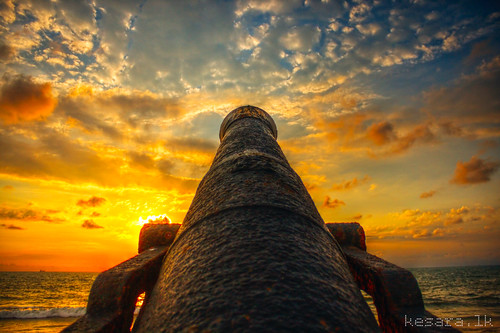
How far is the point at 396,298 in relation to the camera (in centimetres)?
168

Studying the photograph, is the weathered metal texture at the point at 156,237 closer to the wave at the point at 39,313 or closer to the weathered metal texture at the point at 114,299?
the weathered metal texture at the point at 114,299

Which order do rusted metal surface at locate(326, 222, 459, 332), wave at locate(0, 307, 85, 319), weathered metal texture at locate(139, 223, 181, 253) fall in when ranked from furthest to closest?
wave at locate(0, 307, 85, 319) < weathered metal texture at locate(139, 223, 181, 253) < rusted metal surface at locate(326, 222, 459, 332)

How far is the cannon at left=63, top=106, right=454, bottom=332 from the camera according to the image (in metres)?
1.00

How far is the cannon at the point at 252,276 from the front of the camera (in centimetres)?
100

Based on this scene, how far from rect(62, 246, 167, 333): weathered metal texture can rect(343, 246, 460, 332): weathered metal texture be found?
1.57m

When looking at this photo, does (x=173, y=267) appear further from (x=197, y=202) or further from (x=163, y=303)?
(x=197, y=202)

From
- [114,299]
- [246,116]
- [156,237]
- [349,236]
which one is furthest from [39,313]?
[349,236]

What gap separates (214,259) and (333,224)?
70.2 inches

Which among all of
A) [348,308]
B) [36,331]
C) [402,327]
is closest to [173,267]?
[348,308]

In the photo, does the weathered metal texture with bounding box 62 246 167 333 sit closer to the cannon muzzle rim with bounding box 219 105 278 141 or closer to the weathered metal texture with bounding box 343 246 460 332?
the weathered metal texture with bounding box 343 246 460 332

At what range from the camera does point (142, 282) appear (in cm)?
186

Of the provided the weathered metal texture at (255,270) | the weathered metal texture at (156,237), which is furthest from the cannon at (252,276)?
the weathered metal texture at (156,237)

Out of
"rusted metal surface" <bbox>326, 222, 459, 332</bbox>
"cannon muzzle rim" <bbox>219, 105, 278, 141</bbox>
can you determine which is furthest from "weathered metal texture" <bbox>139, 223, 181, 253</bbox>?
"rusted metal surface" <bbox>326, 222, 459, 332</bbox>

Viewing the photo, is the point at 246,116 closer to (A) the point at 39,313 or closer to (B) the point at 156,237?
(B) the point at 156,237
